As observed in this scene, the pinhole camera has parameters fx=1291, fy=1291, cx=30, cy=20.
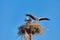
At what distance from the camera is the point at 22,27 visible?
109 meters

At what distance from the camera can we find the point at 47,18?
110250 mm

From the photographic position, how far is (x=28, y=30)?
109 metres

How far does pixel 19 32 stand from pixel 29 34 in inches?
35.4

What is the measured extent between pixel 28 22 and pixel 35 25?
2.56ft

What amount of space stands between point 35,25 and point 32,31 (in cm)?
58

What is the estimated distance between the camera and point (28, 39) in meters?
109

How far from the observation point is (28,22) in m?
110

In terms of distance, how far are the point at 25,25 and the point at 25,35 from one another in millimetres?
949

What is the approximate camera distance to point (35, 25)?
109375 millimetres

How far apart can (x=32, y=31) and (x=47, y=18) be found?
6.44ft

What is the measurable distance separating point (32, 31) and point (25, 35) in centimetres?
75

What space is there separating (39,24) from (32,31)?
92 centimetres

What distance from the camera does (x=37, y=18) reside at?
361ft

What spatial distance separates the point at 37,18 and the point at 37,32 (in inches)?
54.0
